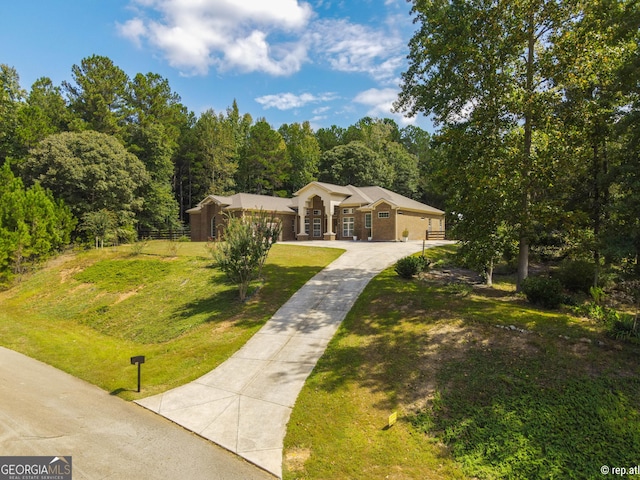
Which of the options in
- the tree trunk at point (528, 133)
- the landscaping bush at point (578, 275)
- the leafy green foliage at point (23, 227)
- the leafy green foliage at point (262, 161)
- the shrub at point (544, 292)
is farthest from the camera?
the leafy green foliage at point (262, 161)

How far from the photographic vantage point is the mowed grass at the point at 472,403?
576 centimetres

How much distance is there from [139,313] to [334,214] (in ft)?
87.4

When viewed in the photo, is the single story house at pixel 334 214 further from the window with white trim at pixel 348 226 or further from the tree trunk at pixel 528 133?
the tree trunk at pixel 528 133

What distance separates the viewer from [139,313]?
52.2 feet

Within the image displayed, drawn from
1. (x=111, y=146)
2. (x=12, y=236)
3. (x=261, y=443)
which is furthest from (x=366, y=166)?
(x=261, y=443)

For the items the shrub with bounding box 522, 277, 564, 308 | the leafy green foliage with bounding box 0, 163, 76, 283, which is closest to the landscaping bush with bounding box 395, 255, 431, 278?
the shrub with bounding box 522, 277, 564, 308

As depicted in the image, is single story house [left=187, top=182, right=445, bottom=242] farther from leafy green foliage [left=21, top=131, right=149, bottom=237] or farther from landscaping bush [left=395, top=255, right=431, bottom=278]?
landscaping bush [left=395, top=255, right=431, bottom=278]

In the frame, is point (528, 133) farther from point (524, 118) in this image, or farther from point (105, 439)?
point (105, 439)

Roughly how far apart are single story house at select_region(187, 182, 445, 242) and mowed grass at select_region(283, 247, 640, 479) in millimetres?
25791

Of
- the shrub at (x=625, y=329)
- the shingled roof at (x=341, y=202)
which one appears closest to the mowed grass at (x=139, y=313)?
the shrub at (x=625, y=329)

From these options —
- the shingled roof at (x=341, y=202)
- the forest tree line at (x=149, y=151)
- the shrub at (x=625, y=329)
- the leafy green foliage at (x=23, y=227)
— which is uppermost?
the forest tree line at (x=149, y=151)

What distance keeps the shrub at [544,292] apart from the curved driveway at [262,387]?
6235mm

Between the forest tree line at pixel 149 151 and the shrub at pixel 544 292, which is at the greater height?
the forest tree line at pixel 149 151

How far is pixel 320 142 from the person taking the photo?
71.3 meters
